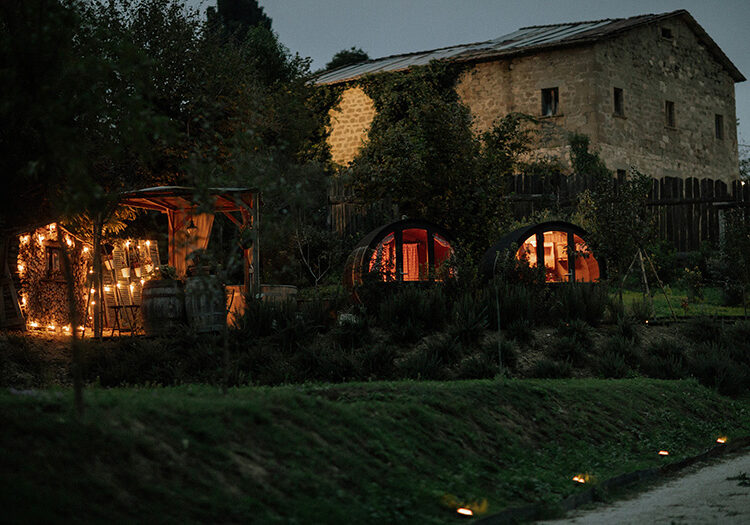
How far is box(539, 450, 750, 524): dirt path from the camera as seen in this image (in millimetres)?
6125

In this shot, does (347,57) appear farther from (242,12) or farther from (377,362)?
(377,362)

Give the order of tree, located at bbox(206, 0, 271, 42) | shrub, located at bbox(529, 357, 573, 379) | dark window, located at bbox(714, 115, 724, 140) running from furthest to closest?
1. tree, located at bbox(206, 0, 271, 42)
2. dark window, located at bbox(714, 115, 724, 140)
3. shrub, located at bbox(529, 357, 573, 379)

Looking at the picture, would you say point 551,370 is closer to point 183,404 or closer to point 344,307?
point 344,307

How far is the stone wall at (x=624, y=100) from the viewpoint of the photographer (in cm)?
2711

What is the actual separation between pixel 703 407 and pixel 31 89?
29.9ft

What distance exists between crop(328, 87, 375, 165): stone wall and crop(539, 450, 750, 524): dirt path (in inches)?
896

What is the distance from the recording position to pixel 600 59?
2708 centimetres

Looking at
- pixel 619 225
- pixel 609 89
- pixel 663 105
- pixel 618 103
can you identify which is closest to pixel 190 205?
pixel 619 225

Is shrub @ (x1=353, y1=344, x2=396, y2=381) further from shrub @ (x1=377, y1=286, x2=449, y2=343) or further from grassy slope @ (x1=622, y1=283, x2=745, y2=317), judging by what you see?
grassy slope @ (x1=622, y1=283, x2=745, y2=317)

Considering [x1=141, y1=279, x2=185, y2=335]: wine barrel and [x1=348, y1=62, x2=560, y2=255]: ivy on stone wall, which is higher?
[x1=348, y1=62, x2=560, y2=255]: ivy on stone wall

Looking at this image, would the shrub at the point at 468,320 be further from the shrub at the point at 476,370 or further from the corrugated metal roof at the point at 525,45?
the corrugated metal roof at the point at 525,45

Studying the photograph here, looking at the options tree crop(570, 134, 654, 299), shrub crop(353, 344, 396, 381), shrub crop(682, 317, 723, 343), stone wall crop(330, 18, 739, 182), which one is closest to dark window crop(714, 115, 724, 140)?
stone wall crop(330, 18, 739, 182)

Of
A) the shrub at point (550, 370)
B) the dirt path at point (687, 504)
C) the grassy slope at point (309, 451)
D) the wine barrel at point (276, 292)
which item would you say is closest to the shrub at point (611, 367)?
the shrub at point (550, 370)

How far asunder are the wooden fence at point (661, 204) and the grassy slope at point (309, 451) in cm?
1317
